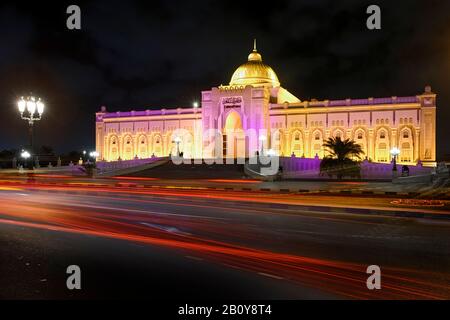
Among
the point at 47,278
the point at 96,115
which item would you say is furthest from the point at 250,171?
the point at 96,115

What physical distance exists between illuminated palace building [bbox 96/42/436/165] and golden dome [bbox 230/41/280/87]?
14cm

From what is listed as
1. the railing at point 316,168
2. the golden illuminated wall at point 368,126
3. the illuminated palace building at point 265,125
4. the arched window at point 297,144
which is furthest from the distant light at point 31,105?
the arched window at point 297,144

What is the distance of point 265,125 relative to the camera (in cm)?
6412

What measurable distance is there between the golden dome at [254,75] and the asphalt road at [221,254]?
2246 inches

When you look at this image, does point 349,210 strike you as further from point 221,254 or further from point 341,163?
point 341,163

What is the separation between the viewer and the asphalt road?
19.6 feet

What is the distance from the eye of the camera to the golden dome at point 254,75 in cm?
6944

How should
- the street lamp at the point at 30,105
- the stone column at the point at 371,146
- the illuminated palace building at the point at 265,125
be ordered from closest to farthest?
the street lamp at the point at 30,105 < the illuminated palace building at the point at 265,125 < the stone column at the point at 371,146

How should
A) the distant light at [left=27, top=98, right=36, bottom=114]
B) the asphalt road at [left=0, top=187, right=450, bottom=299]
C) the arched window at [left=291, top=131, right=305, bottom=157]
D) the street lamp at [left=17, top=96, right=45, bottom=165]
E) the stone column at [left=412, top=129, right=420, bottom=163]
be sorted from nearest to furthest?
the asphalt road at [left=0, top=187, right=450, bottom=299], the street lamp at [left=17, top=96, right=45, bottom=165], the distant light at [left=27, top=98, right=36, bottom=114], the stone column at [left=412, top=129, right=420, bottom=163], the arched window at [left=291, top=131, right=305, bottom=157]

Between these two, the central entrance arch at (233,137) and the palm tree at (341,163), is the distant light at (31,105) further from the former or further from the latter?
the central entrance arch at (233,137)

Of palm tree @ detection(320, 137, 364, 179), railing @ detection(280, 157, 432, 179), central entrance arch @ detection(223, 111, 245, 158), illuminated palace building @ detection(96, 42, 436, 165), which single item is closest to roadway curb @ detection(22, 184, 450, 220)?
palm tree @ detection(320, 137, 364, 179)

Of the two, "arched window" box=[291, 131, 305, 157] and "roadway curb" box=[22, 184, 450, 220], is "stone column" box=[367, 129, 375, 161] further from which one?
"roadway curb" box=[22, 184, 450, 220]

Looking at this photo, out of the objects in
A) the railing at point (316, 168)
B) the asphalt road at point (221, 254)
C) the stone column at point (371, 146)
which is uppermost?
the stone column at point (371, 146)

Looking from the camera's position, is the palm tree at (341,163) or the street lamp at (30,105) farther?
the palm tree at (341,163)
